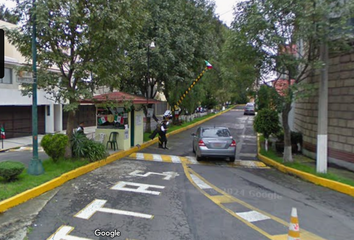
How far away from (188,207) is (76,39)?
7218 mm

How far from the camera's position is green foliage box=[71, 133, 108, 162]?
10.8m

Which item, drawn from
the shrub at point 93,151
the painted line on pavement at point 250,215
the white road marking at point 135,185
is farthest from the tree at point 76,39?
the painted line on pavement at point 250,215

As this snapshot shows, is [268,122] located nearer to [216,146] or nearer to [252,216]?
[216,146]

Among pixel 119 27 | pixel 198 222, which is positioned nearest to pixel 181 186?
pixel 198 222

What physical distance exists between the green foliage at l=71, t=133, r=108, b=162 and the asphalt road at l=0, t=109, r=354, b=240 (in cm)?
64

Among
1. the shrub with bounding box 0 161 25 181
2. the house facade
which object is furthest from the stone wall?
the house facade

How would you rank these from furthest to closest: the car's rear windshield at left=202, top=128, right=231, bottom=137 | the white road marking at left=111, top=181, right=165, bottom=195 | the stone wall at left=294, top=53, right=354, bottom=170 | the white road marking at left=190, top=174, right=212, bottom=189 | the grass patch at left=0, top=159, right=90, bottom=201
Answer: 1. the car's rear windshield at left=202, top=128, right=231, bottom=137
2. the stone wall at left=294, top=53, right=354, bottom=170
3. the white road marking at left=190, top=174, right=212, bottom=189
4. the white road marking at left=111, top=181, right=165, bottom=195
5. the grass patch at left=0, top=159, right=90, bottom=201

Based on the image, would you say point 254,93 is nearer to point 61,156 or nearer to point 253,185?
point 253,185

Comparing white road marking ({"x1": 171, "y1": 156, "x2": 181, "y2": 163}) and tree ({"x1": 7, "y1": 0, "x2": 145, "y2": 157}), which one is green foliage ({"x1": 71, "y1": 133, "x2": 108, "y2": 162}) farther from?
white road marking ({"x1": 171, "y1": 156, "x2": 181, "y2": 163})

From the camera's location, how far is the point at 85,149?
1084cm

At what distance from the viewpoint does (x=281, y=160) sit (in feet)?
40.3

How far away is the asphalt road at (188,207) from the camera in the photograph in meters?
5.19

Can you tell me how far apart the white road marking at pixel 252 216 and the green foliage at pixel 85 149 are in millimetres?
6582

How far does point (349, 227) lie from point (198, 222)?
9.55ft
